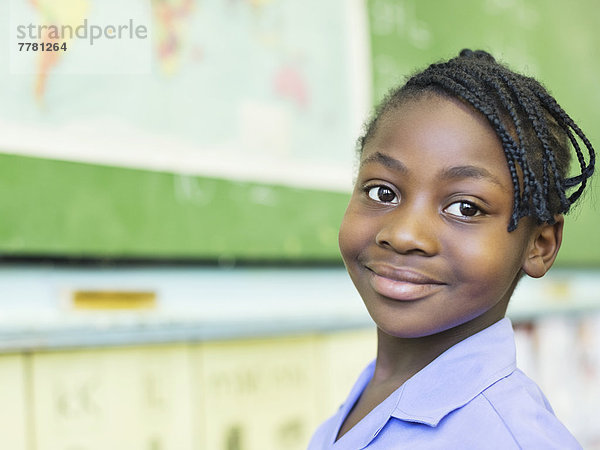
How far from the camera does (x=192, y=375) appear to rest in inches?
61.8

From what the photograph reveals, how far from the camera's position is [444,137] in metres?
0.84

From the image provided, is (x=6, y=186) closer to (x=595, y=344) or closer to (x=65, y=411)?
(x=65, y=411)

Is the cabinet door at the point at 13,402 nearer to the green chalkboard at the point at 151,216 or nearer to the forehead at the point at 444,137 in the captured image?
the green chalkboard at the point at 151,216

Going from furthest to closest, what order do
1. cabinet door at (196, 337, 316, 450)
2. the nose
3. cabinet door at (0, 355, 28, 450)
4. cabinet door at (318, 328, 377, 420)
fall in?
cabinet door at (318, 328, 377, 420) < cabinet door at (196, 337, 316, 450) < cabinet door at (0, 355, 28, 450) < the nose

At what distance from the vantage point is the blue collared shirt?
0.72 meters

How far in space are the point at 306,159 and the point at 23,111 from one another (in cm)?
75

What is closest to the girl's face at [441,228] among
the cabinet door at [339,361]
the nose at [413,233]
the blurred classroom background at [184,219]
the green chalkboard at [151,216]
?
the nose at [413,233]

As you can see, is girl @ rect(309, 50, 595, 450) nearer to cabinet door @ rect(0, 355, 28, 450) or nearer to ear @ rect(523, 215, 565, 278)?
ear @ rect(523, 215, 565, 278)

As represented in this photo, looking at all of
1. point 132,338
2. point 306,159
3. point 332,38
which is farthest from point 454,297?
point 332,38

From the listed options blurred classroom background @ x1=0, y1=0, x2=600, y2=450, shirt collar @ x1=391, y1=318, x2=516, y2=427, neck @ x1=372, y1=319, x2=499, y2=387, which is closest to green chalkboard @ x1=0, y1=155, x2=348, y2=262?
blurred classroom background @ x1=0, y1=0, x2=600, y2=450

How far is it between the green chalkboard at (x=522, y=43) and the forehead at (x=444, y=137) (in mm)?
1123

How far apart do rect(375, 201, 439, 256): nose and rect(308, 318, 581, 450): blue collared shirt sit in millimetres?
126

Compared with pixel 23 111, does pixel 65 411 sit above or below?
below

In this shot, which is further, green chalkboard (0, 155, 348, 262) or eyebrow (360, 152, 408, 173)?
green chalkboard (0, 155, 348, 262)
